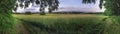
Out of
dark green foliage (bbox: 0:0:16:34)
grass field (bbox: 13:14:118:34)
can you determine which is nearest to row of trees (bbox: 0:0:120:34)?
dark green foliage (bbox: 0:0:16:34)

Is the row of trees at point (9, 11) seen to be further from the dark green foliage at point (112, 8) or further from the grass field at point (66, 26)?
the grass field at point (66, 26)

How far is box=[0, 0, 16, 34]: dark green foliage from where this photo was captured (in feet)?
43.7

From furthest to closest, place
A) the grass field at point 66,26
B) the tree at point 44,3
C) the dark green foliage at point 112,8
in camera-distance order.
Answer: the tree at point 44,3 → the grass field at point 66,26 → the dark green foliage at point 112,8

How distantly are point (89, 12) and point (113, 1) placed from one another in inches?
494

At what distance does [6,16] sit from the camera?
1382 cm

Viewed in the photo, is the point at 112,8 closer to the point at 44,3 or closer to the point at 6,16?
the point at 6,16

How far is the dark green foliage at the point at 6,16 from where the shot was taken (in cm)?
1330

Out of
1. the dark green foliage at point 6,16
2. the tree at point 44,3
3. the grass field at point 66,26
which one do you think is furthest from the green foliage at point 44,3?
the dark green foliage at point 6,16

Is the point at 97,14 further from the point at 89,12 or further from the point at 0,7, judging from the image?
the point at 0,7

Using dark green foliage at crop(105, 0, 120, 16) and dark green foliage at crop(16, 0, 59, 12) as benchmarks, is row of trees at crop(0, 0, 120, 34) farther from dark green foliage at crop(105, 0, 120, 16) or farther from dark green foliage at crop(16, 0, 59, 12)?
dark green foliage at crop(16, 0, 59, 12)

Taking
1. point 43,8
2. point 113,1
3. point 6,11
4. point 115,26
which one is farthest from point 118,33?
point 43,8

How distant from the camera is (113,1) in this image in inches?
671

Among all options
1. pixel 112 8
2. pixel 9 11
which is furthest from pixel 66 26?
pixel 9 11

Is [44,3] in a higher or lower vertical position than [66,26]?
higher
